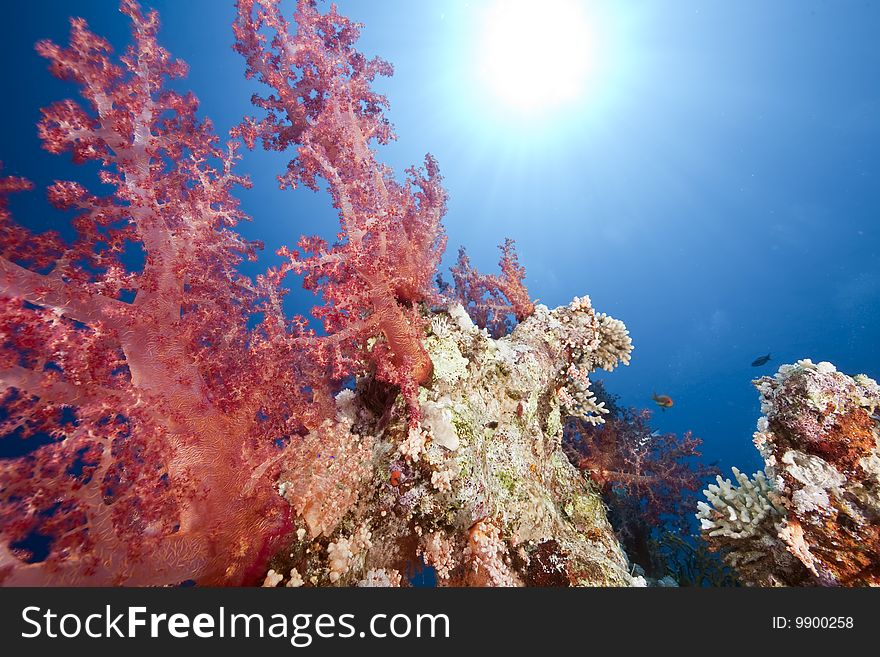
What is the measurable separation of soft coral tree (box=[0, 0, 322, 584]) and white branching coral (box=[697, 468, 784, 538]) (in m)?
4.01

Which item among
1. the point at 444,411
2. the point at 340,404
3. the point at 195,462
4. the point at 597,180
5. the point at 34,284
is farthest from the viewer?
the point at 597,180

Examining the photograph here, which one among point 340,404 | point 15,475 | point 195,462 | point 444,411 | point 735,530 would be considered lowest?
point 735,530

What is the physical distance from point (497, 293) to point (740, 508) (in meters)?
3.95

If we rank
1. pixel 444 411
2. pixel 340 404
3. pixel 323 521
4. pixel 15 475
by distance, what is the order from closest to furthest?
pixel 15 475 < pixel 323 521 < pixel 444 411 < pixel 340 404

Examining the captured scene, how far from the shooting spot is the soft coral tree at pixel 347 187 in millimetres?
3143

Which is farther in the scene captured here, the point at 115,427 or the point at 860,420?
the point at 860,420

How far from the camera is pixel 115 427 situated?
2596 mm

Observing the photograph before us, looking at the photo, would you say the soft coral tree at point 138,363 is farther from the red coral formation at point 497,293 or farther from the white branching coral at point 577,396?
the white branching coral at point 577,396

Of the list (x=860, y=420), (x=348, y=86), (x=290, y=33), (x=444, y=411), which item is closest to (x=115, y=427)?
(x=444, y=411)

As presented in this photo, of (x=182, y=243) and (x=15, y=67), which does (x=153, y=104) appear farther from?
(x=15, y=67)

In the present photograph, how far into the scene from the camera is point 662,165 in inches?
3152

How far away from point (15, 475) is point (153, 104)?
124 inches

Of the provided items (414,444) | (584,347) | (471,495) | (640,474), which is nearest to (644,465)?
(640,474)

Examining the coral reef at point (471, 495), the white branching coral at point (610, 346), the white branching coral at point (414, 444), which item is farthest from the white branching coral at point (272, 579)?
the white branching coral at point (610, 346)
